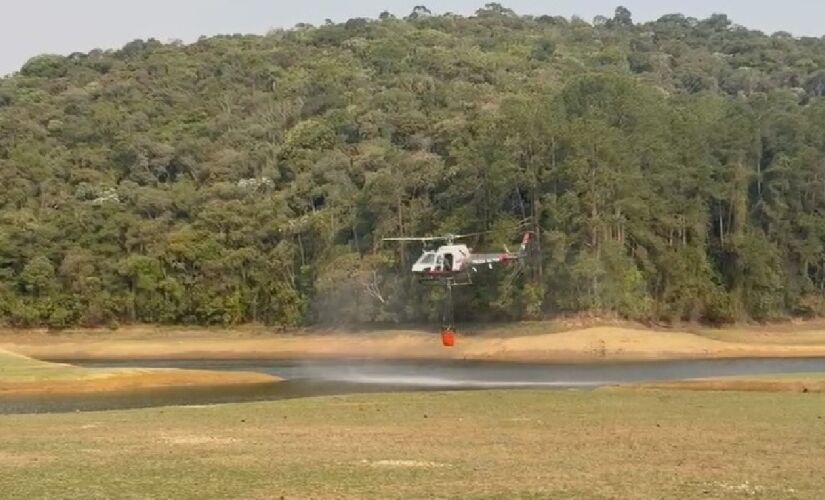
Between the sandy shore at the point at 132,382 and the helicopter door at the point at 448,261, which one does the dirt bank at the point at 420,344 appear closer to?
the helicopter door at the point at 448,261

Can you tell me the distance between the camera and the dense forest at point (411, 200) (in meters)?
74.7

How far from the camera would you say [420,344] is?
74.3 m

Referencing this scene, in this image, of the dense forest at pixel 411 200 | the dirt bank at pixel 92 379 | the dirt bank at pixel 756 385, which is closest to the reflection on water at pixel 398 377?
the dirt bank at pixel 92 379

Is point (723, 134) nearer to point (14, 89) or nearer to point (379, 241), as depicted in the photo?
point (379, 241)

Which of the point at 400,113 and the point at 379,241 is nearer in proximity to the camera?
the point at 379,241

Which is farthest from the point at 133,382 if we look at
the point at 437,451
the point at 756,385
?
the point at 437,451

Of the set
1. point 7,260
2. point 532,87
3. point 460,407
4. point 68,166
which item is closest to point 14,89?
point 68,166

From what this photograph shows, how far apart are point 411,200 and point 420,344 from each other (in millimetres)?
14363

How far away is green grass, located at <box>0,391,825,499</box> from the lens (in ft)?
45.1

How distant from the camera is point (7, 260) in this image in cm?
9425

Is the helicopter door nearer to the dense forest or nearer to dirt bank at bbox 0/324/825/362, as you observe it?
dirt bank at bbox 0/324/825/362

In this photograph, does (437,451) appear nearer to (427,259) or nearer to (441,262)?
(441,262)

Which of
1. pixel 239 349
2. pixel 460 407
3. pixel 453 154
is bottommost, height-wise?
pixel 239 349

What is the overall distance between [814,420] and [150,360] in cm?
5792
